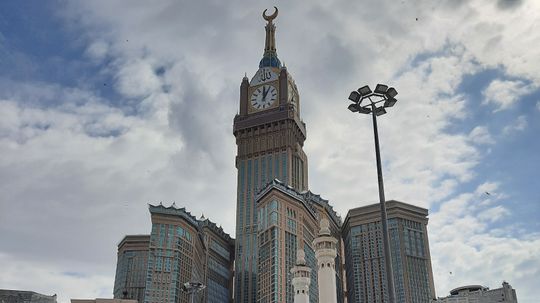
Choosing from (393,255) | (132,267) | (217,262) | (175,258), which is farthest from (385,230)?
(132,267)

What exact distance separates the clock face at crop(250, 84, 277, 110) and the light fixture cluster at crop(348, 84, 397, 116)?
146775 mm

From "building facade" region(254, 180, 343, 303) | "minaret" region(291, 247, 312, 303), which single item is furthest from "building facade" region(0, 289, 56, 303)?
"minaret" region(291, 247, 312, 303)

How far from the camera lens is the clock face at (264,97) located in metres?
174

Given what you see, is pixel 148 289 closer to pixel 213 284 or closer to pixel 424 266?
pixel 213 284

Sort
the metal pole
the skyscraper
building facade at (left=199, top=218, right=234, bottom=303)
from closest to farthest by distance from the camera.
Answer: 1. the metal pole
2. the skyscraper
3. building facade at (left=199, top=218, right=234, bottom=303)

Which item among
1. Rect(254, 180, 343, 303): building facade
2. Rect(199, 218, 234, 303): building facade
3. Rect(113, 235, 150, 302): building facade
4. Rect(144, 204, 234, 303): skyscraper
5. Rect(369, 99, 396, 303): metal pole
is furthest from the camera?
Rect(113, 235, 150, 302): building facade

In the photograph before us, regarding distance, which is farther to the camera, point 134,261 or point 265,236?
point 134,261

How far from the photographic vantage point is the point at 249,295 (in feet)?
507

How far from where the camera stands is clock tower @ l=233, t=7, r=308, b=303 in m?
162

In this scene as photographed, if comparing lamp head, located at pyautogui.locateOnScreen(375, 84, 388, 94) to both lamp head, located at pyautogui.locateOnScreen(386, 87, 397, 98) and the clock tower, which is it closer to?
lamp head, located at pyautogui.locateOnScreen(386, 87, 397, 98)

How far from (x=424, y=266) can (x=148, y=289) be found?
76927mm

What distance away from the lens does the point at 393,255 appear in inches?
6496

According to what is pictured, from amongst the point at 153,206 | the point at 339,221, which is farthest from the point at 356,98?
the point at 339,221

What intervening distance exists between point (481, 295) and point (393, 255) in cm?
2551
